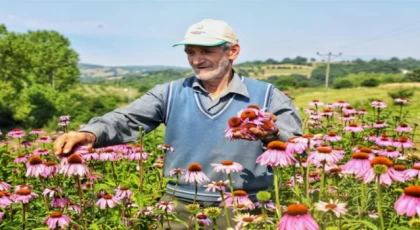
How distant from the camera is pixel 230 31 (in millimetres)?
3125

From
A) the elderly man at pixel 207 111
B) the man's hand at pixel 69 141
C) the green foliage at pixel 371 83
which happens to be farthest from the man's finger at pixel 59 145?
the green foliage at pixel 371 83

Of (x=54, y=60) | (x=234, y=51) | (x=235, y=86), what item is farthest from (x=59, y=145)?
(x=54, y=60)

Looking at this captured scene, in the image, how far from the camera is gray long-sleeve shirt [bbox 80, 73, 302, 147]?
278 cm

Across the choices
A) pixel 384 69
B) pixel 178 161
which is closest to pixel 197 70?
pixel 178 161

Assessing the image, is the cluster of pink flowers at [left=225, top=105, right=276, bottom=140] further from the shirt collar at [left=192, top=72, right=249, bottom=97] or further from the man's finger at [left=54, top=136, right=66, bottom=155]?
the shirt collar at [left=192, top=72, right=249, bottom=97]

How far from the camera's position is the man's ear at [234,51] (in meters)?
3.19

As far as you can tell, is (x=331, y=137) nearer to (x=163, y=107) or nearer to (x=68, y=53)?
(x=163, y=107)

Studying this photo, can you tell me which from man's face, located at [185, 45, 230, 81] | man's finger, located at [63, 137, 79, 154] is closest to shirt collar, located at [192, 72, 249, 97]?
man's face, located at [185, 45, 230, 81]

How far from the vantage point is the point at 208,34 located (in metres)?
2.99

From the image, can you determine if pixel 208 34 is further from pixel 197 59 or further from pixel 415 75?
pixel 415 75

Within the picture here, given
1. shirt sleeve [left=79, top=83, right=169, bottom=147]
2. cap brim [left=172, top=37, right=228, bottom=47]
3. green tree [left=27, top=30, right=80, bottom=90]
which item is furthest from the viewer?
green tree [left=27, top=30, right=80, bottom=90]

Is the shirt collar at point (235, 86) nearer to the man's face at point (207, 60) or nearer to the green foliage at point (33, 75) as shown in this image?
the man's face at point (207, 60)

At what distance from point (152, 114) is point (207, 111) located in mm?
371

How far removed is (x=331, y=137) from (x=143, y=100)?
78.2 inches
